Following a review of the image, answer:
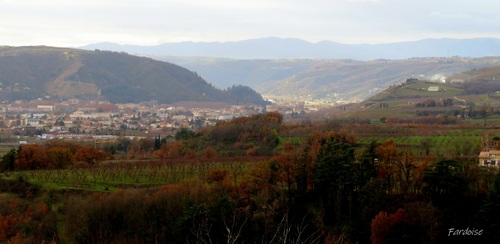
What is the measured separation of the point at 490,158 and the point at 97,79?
121 meters

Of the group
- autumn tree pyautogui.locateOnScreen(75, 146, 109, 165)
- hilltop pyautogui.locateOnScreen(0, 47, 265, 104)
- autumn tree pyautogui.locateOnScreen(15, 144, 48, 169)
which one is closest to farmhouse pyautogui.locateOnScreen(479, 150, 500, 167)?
autumn tree pyautogui.locateOnScreen(75, 146, 109, 165)

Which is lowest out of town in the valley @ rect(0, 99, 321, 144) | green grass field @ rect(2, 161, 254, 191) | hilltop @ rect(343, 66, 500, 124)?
town in the valley @ rect(0, 99, 321, 144)

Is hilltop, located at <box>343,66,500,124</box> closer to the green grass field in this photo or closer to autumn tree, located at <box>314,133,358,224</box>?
the green grass field

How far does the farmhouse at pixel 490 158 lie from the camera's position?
101 feet

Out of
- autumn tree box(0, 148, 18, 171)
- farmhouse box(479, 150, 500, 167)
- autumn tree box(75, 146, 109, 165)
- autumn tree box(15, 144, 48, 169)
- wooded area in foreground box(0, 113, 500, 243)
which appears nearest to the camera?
wooded area in foreground box(0, 113, 500, 243)

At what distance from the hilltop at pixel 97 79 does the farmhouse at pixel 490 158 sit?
10821cm

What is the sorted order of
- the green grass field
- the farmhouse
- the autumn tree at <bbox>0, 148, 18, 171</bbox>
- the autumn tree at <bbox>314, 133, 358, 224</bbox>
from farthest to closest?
the autumn tree at <bbox>0, 148, 18, 171</bbox> → the green grass field → the farmhouse → the autumn tree at <bbox>314, 133, 358, 224</bbox>

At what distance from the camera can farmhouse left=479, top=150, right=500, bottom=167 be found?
101 feet

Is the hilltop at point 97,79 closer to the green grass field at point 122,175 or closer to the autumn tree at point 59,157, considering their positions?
the autumn tree at point 59,157

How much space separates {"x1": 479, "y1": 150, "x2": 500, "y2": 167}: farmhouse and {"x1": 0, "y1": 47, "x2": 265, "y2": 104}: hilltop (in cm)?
10821

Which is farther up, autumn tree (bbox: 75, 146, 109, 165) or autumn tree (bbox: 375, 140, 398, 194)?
autumn tree (bbox: 375, 140, 398, 194)

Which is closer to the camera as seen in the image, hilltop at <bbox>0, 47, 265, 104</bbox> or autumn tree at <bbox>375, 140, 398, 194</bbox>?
autumn tree at <bbox>375, 140, 398, 194</bbox>

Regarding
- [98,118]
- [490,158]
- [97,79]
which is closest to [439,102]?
[98,118]

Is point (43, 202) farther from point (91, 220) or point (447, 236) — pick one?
point (447, 236)
